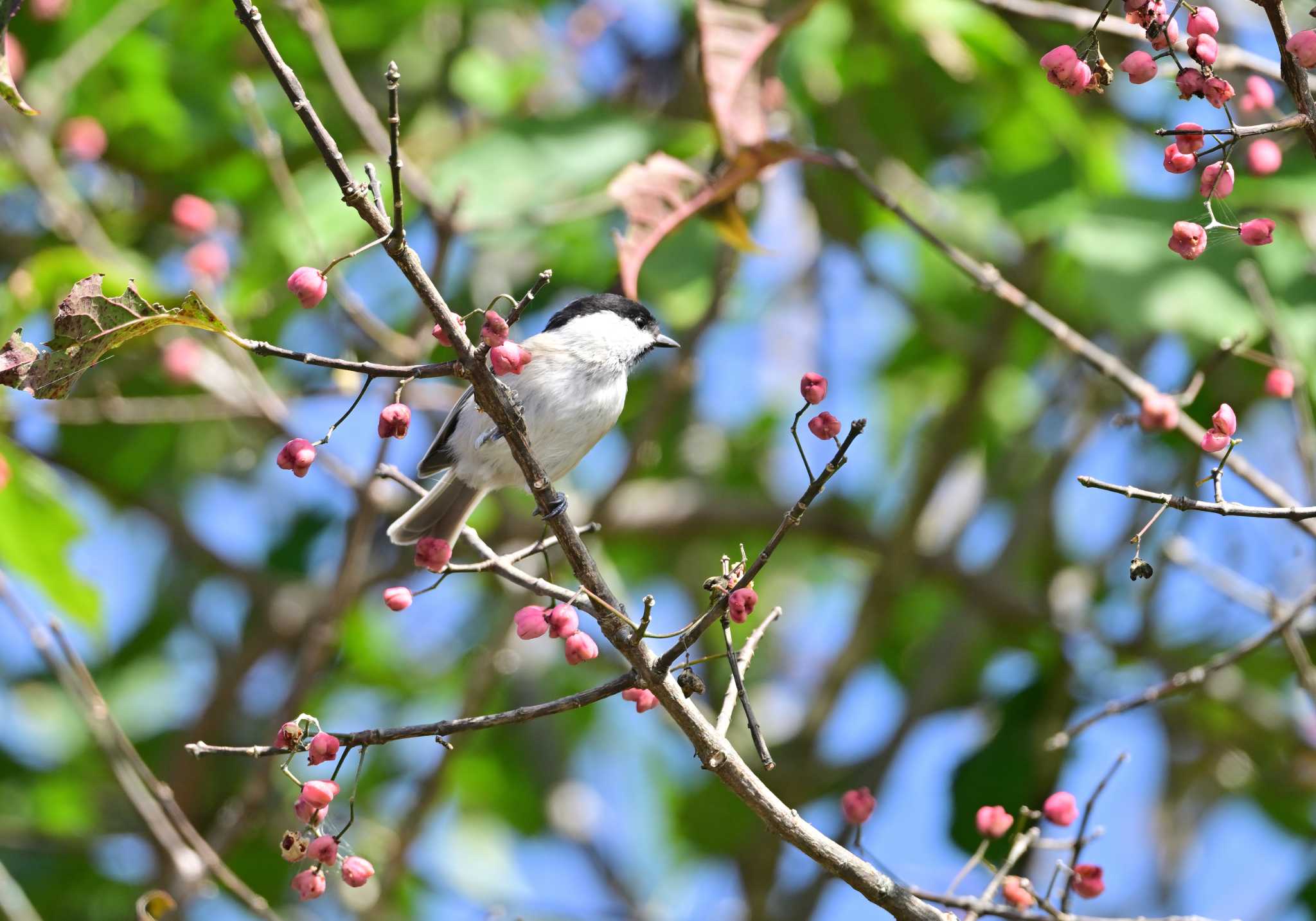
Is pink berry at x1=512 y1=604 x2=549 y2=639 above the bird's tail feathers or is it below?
above

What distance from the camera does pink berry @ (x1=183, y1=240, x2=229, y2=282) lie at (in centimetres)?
344

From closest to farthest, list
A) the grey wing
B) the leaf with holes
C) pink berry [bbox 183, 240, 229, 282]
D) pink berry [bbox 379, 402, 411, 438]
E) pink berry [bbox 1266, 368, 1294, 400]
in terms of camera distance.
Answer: pink berry [bbox 379, 402, 411, 438] → pink berry [bbox 1266, 368, 1294, 400] → the leaf with holes → the grey wing → pink berry [bbox 183, 240, 229, 282]

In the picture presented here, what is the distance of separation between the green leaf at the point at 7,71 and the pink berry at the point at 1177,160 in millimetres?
1276

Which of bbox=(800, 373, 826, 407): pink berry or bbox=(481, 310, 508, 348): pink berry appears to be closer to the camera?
bbox=(481, 310, 508, 348): pink berry

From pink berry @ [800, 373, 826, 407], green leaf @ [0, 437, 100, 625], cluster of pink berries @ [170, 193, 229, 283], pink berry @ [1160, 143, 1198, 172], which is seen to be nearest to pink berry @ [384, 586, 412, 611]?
pink berry @ [800, 373, 826, 407]

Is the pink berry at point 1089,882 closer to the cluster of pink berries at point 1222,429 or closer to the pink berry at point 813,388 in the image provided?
the cluster of pink berries at point 1222,429

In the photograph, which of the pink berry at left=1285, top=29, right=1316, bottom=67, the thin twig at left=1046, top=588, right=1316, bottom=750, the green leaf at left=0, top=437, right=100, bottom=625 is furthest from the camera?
the green leaf at left=0, top=437, right=100, bottom=625

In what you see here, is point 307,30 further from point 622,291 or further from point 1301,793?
point 1301,793

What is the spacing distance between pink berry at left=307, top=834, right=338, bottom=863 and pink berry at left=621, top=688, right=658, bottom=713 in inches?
16.3

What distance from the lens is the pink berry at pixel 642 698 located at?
1.72 m

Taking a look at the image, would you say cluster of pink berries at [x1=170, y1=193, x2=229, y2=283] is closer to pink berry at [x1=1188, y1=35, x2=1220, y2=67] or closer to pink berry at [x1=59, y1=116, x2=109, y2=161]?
pink berry at [x1=59, y1=116, x2=109, y2=161]

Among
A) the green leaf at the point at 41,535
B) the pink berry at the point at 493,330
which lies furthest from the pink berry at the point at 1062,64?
the green leaf at the point at 41,535

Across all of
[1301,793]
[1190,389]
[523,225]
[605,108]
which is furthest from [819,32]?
[1301,793]

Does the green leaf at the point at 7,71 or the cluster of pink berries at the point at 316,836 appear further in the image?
the cluster of pink berries at the point at 316,836
